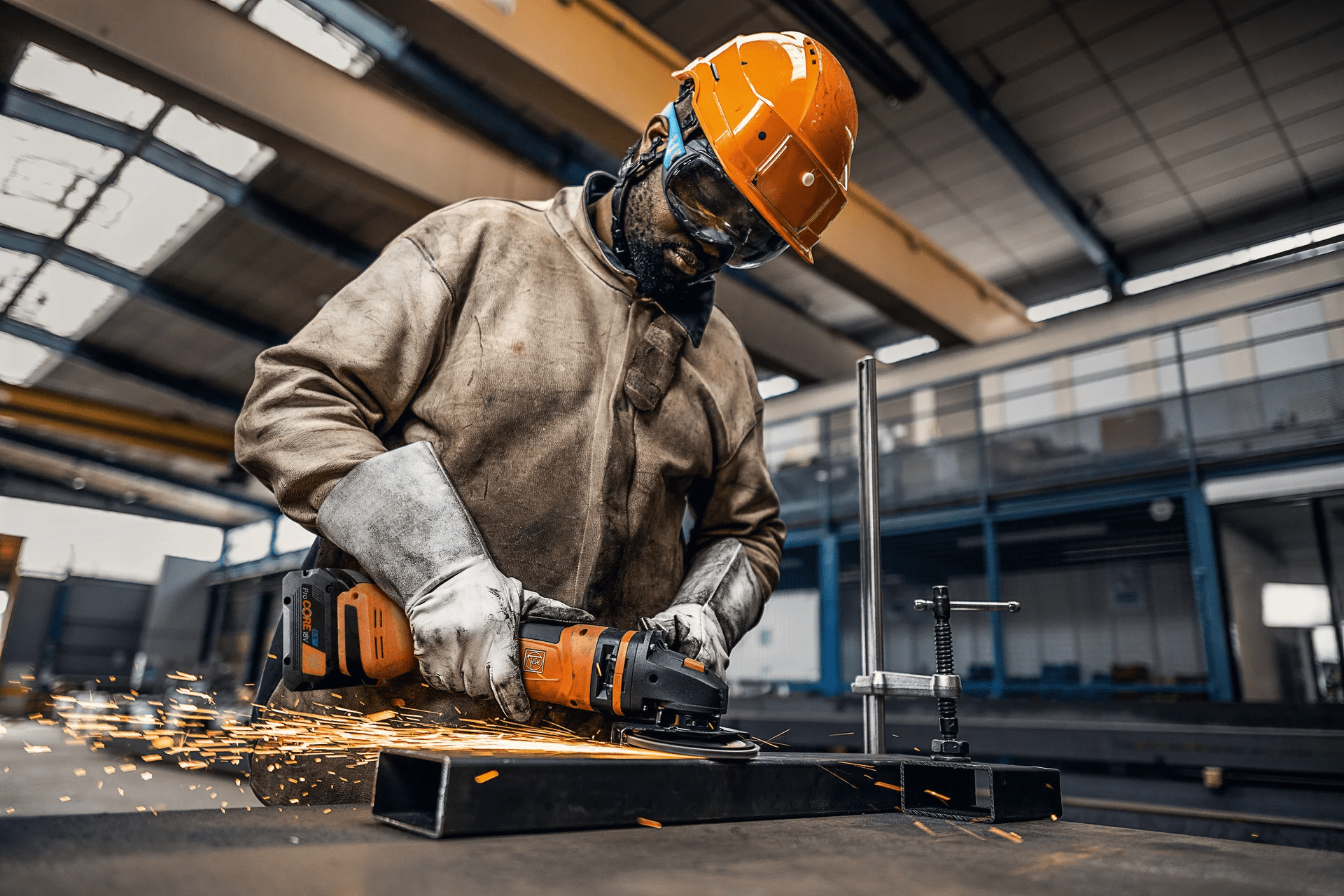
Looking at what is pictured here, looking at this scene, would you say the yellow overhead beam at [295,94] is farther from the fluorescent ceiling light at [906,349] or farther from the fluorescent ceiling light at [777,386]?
the fluorescent ceiling light at [777,386]

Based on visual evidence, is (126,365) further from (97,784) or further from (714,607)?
(714,607)

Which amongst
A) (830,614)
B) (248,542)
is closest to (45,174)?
(830,614)

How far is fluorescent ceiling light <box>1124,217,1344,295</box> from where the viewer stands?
8.23 m

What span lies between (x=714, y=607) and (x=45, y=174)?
8742 mm

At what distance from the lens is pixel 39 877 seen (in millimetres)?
494

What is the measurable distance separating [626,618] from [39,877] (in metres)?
0.99

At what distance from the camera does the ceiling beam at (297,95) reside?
4109 mm

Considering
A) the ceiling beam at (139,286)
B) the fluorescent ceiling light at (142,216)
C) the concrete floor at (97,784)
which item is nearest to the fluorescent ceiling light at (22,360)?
the ceiling beam at (139,286)

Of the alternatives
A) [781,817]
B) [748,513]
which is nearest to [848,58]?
[748,513]

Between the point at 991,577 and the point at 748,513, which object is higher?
the point at 991,577

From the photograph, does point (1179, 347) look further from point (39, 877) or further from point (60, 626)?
point (60, 626)

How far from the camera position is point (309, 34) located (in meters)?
5.82

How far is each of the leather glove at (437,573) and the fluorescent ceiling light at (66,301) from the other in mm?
10388

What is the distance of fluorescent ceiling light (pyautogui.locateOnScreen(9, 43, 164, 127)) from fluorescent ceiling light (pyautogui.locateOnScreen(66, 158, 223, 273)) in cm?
65
